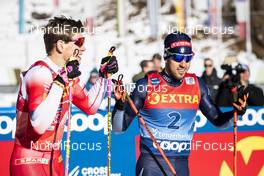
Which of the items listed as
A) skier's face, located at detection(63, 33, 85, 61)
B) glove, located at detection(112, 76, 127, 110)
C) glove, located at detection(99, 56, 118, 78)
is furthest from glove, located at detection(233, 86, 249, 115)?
skier's face, located at detection(63, 33, 85, 61)

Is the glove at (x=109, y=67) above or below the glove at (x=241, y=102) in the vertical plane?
above

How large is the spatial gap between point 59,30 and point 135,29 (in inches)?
711

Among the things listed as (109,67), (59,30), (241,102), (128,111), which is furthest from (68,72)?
(241,102)

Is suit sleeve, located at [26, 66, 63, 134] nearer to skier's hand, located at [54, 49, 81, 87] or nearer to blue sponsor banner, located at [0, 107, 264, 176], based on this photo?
skier's hand, located at [54, 49, 81, 87]

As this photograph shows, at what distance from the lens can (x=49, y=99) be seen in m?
5.32

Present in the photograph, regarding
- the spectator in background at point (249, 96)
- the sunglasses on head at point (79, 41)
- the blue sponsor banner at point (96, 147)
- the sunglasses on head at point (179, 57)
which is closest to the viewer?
the sunglasses on head at point (79, 41)

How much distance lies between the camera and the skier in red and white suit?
5.40 m

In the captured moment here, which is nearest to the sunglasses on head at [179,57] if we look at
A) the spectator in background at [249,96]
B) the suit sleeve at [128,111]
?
the suit sleeve at [128,111]

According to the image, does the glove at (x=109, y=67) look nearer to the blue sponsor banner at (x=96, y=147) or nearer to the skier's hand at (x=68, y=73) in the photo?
the skier's hand at (x=68, y=73)

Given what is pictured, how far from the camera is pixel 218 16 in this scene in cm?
2453

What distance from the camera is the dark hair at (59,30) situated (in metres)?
5.94

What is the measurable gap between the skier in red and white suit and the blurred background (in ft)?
44.2

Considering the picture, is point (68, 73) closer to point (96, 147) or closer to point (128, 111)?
point (128, 111)

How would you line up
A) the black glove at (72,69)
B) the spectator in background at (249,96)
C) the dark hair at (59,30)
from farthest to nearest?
the spectator in background at (249,96)
the dark hair at (59,30)
the black glove at (72,69)
